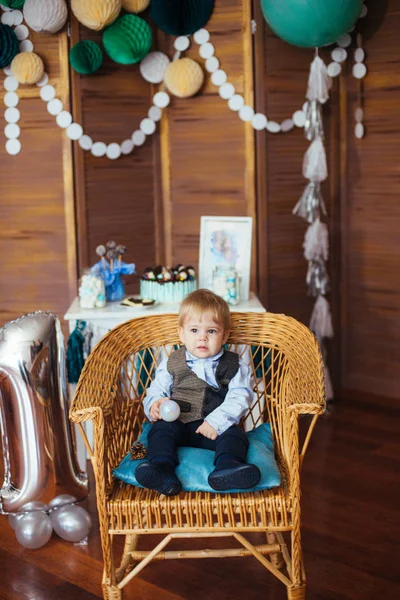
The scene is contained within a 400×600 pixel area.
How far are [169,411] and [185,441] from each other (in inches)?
5.1

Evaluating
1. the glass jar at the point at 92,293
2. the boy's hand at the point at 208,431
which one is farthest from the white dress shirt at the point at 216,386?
the glass jar at the point at 92,293

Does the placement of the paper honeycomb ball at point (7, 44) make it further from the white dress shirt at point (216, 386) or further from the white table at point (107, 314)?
the white dress shirt at point (216, 386)

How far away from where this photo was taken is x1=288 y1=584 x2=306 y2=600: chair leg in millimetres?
2107

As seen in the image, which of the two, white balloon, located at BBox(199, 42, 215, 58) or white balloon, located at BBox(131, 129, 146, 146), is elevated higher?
white balloon, located at BBox(199, 42, 215, 58)

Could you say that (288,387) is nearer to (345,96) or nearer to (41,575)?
(41,575)

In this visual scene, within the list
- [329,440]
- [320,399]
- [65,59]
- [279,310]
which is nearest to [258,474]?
[320,399]

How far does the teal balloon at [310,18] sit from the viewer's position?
335 centimetres

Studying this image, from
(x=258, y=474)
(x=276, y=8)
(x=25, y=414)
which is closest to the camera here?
(x=258, y=474)

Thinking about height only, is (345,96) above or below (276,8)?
below

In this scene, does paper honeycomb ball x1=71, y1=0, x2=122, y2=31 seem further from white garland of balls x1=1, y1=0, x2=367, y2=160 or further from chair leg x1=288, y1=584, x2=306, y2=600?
chair leg x1=288, y1=584, x2=306, y2=600

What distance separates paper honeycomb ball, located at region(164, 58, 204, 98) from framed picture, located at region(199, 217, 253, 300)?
2.44 ft

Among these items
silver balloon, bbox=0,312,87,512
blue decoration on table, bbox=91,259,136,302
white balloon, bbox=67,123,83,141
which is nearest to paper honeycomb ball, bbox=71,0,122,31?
white balloon, bbox=67,123,83,141

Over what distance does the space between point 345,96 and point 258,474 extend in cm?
257

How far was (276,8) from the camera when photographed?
11.3 feet
